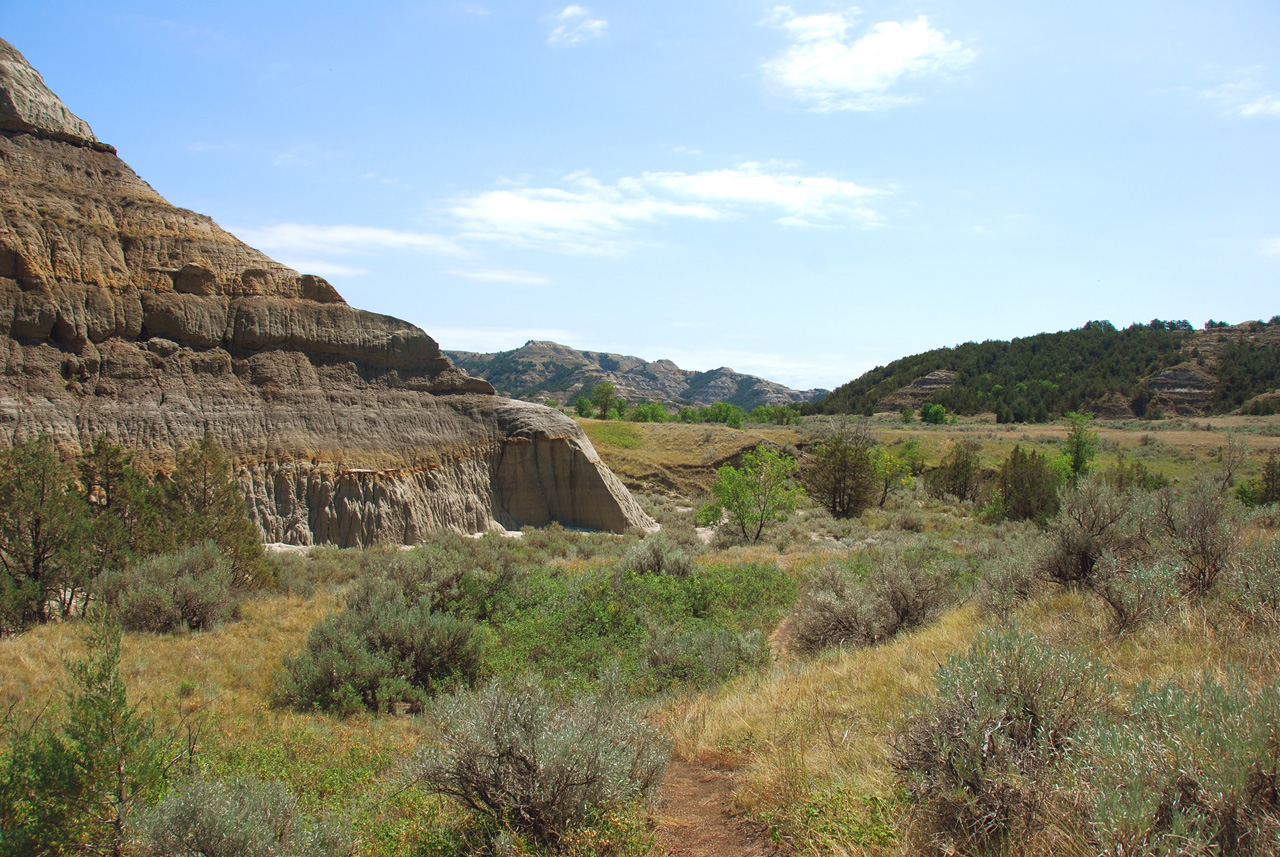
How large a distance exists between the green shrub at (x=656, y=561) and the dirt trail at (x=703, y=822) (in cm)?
867

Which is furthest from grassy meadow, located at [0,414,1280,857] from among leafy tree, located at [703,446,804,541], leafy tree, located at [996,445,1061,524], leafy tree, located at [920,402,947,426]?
leafy tree, located at [920,402,947,426]

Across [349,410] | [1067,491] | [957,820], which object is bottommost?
[957,820]

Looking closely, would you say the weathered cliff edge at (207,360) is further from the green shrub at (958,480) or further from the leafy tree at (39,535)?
the green shrub at (958,480)

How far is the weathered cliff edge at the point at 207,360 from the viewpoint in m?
15.2

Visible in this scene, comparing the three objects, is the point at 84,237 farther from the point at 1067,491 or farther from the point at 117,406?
the point at 1067,491

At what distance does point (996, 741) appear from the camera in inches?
138

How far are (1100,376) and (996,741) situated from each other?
98.1 metres

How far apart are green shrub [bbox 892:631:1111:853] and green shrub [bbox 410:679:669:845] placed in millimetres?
1775

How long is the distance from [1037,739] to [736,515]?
20025mm

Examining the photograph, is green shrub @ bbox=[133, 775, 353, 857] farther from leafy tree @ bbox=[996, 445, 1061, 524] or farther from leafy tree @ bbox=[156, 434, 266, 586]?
leafy tree @ bbox=[996, 445, 1061, 524]

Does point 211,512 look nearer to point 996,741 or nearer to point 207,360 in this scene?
point 207,360

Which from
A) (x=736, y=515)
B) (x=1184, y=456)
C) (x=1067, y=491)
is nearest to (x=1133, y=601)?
(x=1067, y=491)

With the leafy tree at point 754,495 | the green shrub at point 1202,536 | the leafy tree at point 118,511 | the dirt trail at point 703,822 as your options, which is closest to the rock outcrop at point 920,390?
the leafy tree at point 754,495

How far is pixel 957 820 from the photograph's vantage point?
135 inches
